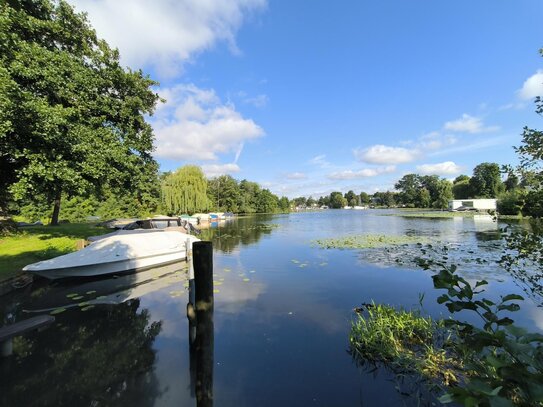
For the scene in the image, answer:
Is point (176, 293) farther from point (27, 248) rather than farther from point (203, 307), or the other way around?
point (27, 248)

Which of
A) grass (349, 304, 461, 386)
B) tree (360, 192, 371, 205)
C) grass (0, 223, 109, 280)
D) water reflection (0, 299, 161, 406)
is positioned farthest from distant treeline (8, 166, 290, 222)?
tree (360, 192, 371, 205)

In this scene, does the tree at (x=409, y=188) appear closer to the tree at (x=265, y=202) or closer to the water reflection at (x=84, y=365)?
the tree at (x=265, y=202)

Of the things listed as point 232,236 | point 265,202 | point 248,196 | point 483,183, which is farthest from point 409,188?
point 232,236

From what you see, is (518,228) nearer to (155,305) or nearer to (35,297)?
(155,305)

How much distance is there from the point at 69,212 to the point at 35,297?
29797mm

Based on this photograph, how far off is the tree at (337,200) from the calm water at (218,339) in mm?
149874

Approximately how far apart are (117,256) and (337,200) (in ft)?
510

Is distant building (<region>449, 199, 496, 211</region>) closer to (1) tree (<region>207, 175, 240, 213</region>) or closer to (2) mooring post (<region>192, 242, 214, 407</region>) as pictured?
(1) tree (<region>207, 175, 240, 213</region>)

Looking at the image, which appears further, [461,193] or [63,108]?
[461,193]

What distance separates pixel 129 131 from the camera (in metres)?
14.5

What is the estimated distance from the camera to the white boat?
936 centimetres

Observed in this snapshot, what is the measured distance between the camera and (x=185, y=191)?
45.9 m

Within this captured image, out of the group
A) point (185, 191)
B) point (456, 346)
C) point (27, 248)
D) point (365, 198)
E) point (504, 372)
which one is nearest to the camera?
point (504, 372)

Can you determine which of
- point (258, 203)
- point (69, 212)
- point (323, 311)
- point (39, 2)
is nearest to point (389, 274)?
point (323, 311)
